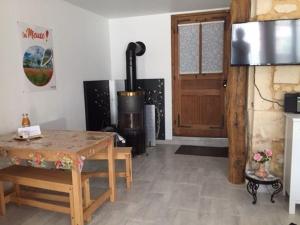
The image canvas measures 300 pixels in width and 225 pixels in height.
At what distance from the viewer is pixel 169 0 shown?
12.8ft

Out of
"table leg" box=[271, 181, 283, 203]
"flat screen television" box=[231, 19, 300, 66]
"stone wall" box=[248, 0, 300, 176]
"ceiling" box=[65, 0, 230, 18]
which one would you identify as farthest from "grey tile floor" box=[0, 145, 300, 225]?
"ceiling" box=[65, 0, 230, 18]

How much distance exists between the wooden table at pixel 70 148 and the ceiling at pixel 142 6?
2267 mm

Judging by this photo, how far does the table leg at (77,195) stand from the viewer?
208 cm

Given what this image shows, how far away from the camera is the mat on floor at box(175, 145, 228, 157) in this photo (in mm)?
4289

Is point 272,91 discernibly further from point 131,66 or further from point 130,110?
point 131,66

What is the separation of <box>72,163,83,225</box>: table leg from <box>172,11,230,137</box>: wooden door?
3.06 metres

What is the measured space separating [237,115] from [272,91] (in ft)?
1.54

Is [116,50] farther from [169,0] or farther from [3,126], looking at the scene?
[3,126]

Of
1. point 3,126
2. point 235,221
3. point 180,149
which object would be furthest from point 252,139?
point 3,126

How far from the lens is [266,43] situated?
2.66m

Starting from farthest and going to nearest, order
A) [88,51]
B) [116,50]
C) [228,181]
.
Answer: [116,50] → [88,51] → [228,181]

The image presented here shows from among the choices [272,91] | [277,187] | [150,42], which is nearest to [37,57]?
[150,42]

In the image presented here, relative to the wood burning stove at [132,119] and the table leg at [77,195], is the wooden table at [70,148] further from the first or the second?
the wood burning stove at [132,119]

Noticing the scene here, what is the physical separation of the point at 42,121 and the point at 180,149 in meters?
2.36
